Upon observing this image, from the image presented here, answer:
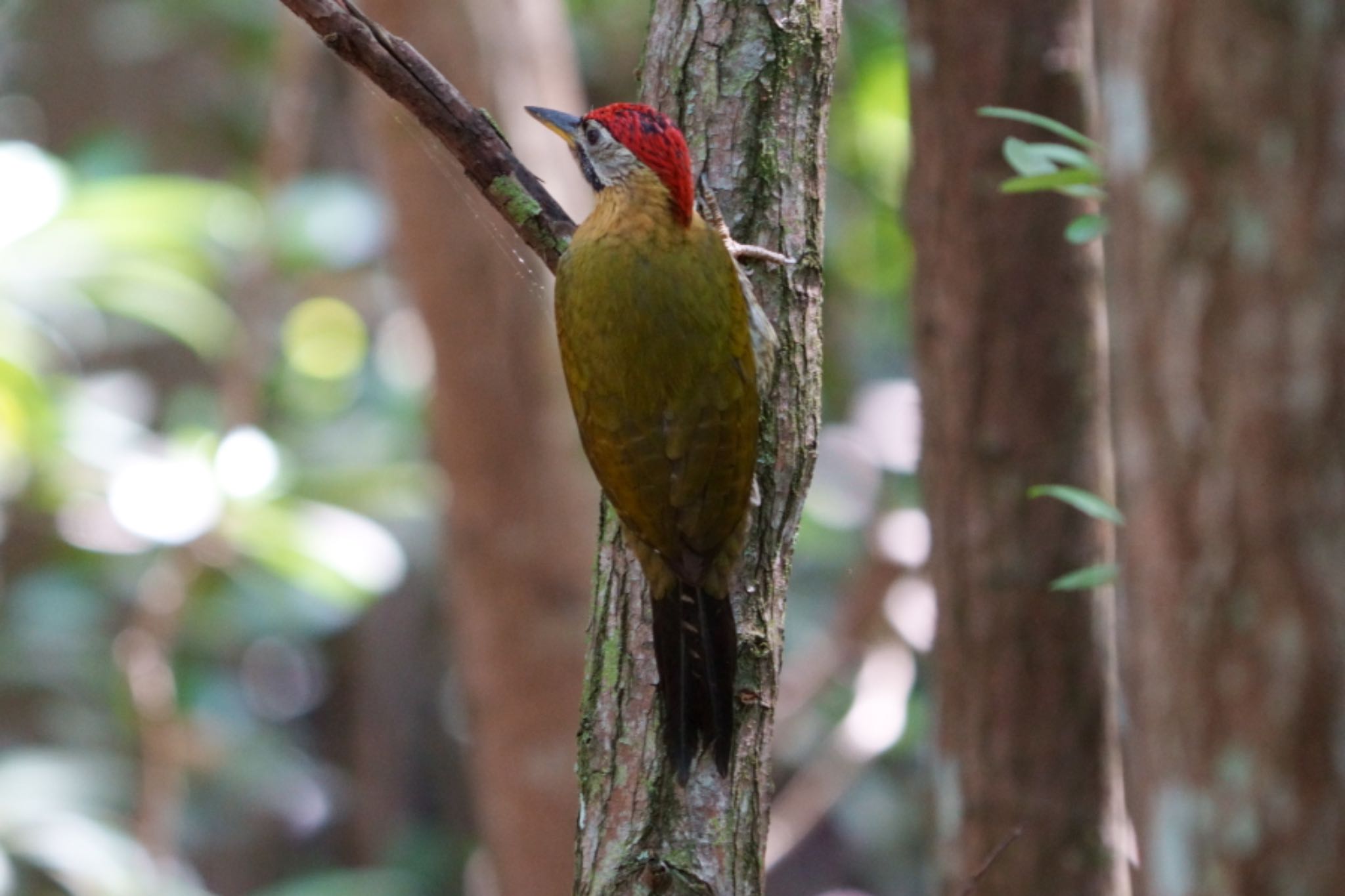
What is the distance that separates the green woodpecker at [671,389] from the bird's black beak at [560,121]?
18cm

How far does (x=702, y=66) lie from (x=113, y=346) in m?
5.89

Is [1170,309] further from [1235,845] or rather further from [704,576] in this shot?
[704,576]

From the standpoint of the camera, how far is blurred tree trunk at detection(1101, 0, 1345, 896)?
154 cm

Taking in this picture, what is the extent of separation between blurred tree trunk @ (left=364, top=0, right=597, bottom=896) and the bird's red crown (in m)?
1.99

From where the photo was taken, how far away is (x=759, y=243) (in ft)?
7.43

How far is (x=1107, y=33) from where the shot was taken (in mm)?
1749

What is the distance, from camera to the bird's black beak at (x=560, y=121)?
2.83 metres

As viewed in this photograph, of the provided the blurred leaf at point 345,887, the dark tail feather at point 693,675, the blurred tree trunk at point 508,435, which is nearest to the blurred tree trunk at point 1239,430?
the dark tail feather at point 693,675

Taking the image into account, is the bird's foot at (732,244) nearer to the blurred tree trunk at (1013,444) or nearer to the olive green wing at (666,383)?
the olive green wing at (666,383)

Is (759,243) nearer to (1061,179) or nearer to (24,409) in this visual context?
(1061,179)

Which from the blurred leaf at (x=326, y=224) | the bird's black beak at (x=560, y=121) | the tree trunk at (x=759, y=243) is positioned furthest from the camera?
the blurred leaf at (x=326, y=224)

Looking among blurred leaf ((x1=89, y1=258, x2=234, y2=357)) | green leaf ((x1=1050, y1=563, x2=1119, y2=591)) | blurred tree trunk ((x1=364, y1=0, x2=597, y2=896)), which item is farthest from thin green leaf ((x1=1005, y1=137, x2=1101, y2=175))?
blurred leaf ((x1=89, y1=258, x2=234, y2=357))

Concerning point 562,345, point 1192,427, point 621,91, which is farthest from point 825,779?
point 621,91

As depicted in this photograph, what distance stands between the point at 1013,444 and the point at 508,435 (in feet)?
5.79
